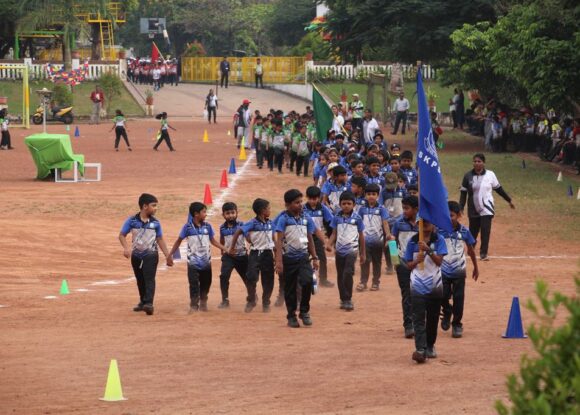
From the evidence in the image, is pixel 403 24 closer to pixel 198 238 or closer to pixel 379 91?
pixel 379 91

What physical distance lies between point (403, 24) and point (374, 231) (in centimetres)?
3020

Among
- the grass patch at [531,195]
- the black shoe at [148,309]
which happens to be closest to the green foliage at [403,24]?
the grass patch at [531,195]

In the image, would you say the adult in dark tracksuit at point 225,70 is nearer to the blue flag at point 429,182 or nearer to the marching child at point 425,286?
the blue flag at point 429,182

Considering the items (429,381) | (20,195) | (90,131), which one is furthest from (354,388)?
(90,131)

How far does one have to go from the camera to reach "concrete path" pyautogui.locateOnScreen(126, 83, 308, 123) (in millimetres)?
67625

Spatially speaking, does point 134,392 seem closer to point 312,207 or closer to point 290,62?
point 312,207

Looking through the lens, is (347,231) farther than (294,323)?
Yes

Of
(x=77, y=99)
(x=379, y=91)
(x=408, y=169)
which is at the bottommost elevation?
(x=77, y=99)

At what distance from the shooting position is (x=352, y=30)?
47219mm

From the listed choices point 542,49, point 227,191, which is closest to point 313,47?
point 542,49

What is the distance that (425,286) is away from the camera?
39.2 feet

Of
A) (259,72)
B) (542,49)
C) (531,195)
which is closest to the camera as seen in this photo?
(531,195)

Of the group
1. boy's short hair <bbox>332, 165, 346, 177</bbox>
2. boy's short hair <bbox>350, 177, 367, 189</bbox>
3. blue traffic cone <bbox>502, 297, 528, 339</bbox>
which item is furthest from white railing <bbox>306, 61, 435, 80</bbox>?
blue traffic cone <bbox>502, 297, 528, 339</bbox>

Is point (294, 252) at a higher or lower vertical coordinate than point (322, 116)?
higher
